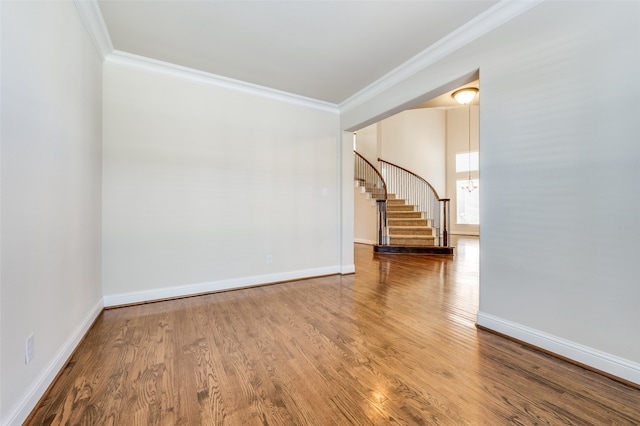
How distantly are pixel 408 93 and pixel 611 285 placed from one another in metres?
2.30

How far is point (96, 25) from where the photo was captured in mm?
2162

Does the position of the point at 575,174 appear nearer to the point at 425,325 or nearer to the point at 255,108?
the point at 425,325

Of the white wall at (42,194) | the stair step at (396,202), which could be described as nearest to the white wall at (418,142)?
the stair step at (396,202)

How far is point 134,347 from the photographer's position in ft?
6.25

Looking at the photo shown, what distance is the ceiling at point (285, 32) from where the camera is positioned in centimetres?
204

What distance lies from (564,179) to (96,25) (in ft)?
12.3

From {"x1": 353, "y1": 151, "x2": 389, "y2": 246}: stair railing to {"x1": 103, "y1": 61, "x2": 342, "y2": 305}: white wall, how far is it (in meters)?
2.60

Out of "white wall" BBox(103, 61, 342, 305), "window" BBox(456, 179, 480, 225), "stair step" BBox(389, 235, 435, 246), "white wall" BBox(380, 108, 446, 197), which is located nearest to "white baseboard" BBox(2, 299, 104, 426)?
"white wall" BBox(103, 61, 342, 305)

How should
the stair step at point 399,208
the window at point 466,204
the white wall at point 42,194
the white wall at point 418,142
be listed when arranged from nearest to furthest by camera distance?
the white wall at point 42,194
the stair step at point 399,208
the white wall at point 418,142
the window at point 466,204

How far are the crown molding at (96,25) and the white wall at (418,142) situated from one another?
699 cm

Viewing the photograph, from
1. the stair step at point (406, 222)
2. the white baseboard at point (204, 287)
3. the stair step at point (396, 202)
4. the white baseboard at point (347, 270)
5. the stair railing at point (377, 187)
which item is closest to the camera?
the white baseboard at point (204, 287)

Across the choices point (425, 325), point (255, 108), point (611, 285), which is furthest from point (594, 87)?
point (255, 108)

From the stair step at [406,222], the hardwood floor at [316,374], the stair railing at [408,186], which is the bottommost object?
the hardwood floor at [316,374]

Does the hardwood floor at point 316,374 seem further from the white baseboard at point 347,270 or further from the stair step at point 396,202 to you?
the stair step at point 396,202
